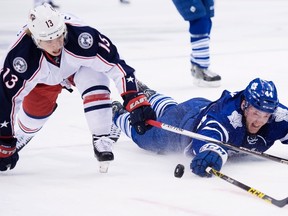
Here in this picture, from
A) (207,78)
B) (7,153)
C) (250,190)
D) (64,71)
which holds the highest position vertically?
(64,71)

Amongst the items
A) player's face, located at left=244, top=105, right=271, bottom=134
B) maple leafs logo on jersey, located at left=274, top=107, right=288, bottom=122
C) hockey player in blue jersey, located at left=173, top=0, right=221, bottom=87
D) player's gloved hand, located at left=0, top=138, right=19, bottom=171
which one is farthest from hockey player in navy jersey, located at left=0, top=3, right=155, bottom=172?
hockey player in blue jersey, located at left=173, top=0, right=221, bottom=87

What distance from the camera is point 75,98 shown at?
5.58 metres

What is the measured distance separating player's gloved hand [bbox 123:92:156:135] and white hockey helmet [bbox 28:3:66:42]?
42 cm

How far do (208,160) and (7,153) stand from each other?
0.84 metres

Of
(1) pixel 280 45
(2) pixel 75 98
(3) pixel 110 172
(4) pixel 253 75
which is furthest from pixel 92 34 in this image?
(1) pixel 280 45

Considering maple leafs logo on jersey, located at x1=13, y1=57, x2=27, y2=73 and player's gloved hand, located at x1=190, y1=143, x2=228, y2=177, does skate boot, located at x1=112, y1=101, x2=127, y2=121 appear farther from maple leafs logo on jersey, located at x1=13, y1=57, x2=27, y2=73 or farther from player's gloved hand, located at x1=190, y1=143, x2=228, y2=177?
maple leafs logo on jersey, located at x1=13, y1=57, x2=27, y2=73

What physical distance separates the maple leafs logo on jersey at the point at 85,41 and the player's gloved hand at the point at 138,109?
28 cm

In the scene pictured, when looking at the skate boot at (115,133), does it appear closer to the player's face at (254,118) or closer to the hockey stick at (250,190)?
the player's face at (254,118)

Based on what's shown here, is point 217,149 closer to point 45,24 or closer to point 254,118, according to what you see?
point 254,118

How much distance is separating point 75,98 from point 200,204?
269 centimetres

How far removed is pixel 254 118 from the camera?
356 cm

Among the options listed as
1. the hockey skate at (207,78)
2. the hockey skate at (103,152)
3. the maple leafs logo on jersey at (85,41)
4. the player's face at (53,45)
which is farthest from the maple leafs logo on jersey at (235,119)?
the hockey skate at (207,78)

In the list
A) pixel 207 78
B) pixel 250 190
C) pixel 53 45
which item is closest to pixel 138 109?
pixel 53 45

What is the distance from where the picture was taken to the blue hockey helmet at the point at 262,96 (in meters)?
3.51
